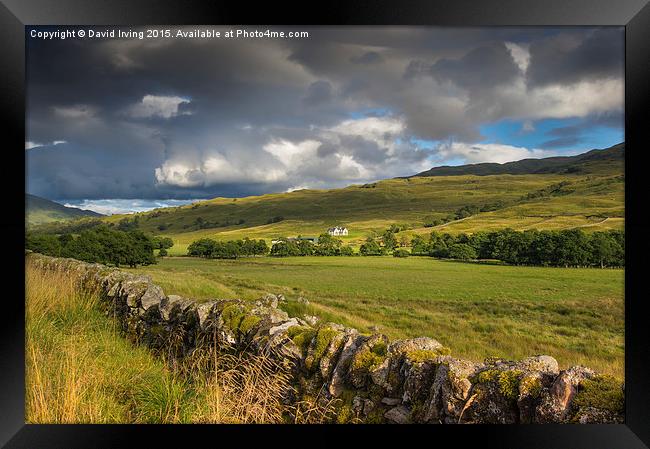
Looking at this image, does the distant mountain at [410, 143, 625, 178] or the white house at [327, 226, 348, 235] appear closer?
the distant mountain at [410, 143, 625, 178]

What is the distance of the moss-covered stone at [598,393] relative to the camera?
2.76 metres

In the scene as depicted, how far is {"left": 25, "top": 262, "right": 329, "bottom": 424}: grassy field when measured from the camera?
140 inches

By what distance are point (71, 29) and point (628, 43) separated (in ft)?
19.3

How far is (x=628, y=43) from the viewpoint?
3.50 meters

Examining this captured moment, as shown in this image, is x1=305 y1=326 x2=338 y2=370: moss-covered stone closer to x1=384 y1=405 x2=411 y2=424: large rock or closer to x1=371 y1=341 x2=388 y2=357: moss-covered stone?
x1=371 y1=341 x2=388 y2=357: moss-covered stone

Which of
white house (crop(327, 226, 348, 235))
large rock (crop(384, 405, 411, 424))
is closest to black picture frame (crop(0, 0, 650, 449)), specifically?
large rock (crop(384, 405, 411, 424))

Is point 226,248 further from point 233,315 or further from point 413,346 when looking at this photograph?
point 413,346

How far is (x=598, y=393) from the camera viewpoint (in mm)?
2809

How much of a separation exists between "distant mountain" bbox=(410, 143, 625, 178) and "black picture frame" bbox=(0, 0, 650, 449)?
2.45 meters

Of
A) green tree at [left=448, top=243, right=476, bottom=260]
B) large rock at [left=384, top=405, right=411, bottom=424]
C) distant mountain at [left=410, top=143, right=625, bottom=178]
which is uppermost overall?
distant mountain at [left=410, top=143, right=625, bottom=178]

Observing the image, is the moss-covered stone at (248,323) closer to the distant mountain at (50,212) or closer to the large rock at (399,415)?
the large rock at (399,415)

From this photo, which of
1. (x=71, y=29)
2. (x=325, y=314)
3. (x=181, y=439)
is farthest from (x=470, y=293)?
(x=71, y=29)
